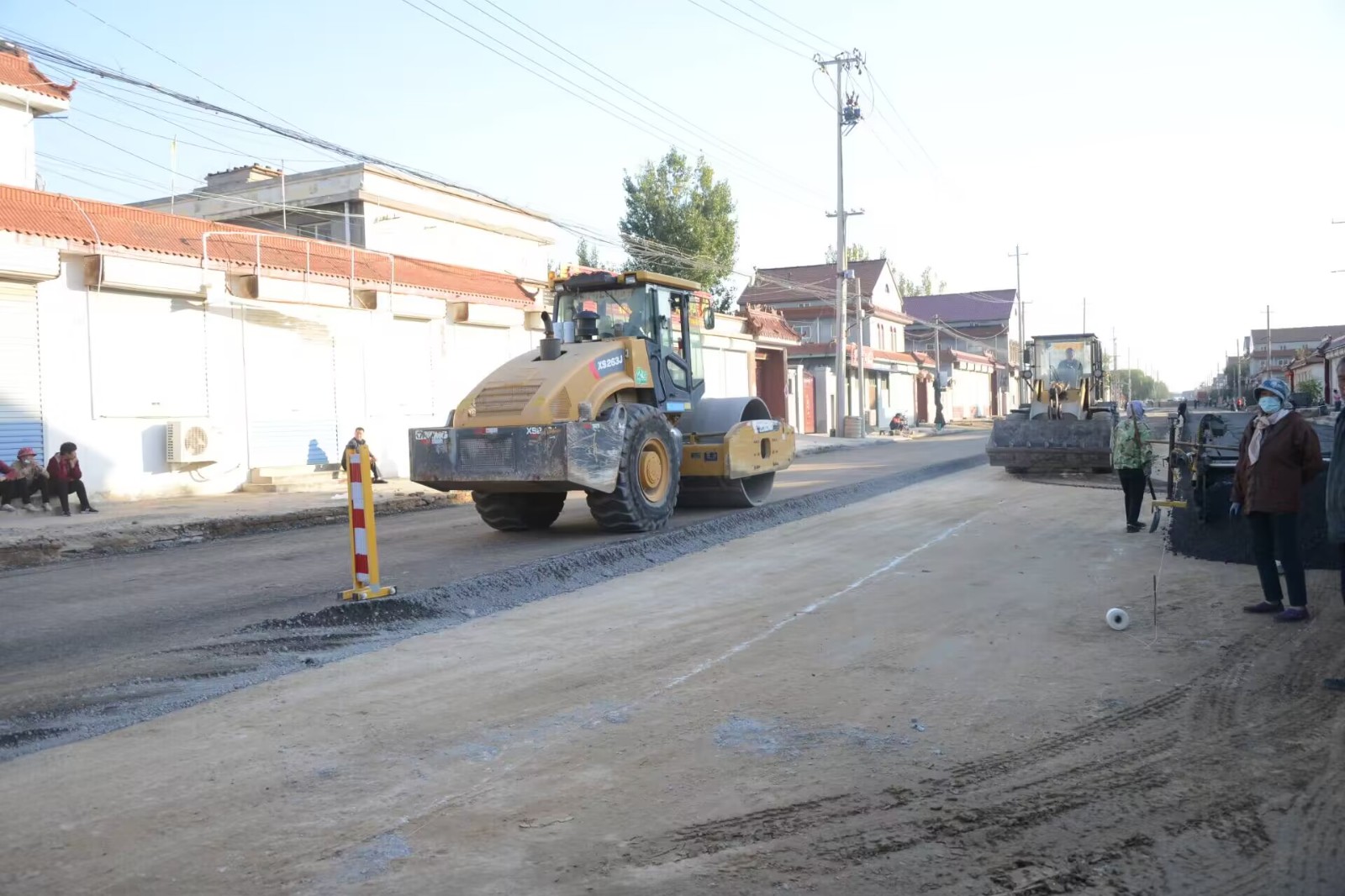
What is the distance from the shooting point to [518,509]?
42.6ft

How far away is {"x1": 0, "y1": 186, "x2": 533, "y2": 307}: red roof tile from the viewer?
17062 mm

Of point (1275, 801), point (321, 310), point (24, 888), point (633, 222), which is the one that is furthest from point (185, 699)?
point (633, 222)

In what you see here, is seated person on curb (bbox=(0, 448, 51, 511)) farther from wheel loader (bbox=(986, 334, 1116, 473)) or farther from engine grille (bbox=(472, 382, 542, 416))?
wheel loader (bbox=(986, 334, 1116, 473))

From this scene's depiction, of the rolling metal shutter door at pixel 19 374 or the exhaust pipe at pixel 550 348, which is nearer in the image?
the exhaust pipe at pixel 550 348

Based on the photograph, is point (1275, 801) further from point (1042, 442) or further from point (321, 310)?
point (321, 310)

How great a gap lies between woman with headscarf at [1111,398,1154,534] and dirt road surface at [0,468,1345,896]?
4.26 metres

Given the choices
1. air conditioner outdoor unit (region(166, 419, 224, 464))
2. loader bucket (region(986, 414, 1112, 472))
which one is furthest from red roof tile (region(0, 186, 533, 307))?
loader bucket (region(986, 414, 1112, 472))

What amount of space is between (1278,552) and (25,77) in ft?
76.6

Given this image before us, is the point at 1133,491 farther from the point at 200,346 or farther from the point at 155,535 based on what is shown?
the point at 200,346

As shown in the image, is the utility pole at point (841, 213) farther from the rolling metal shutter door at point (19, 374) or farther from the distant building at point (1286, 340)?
the distant building at point (1286, 340)

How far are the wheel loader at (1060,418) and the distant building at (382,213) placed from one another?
44.8 ft

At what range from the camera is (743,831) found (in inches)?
154

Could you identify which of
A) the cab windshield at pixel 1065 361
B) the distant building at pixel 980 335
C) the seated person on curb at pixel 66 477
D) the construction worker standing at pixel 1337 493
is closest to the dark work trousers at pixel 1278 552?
the construction worker standing at pixel 1337 493

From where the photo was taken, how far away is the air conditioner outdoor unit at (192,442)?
59.5 ft
